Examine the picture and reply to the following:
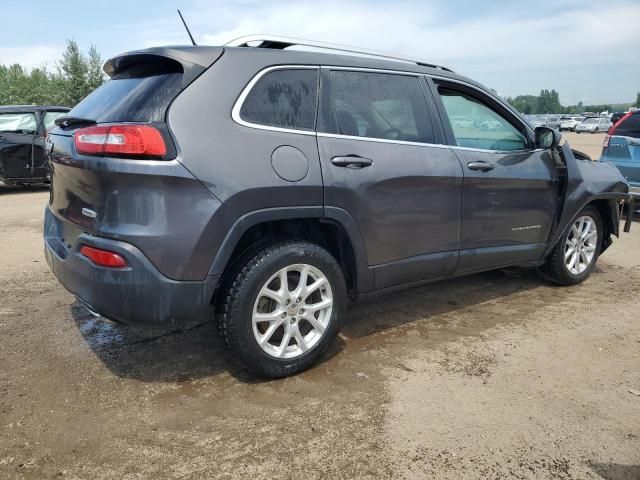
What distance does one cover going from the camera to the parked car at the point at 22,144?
32.7ft

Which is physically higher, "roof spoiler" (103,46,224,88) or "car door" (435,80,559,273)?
"roof spoiler" (103,46,224,88)

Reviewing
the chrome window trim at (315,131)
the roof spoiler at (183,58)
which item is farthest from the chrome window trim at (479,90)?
the roof spoiler at (183,58)

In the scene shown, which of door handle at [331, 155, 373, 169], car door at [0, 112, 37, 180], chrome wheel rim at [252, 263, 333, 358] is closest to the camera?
chrome wheel rim at [252, 263, 333, 358]

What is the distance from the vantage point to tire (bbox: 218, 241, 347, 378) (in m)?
2.81

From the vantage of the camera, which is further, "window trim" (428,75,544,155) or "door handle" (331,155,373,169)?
"window trim" (428,75,544,155)

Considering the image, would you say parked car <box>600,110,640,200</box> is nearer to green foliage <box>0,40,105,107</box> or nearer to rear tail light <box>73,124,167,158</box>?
rear tail light <box>73,124,167,158</box>

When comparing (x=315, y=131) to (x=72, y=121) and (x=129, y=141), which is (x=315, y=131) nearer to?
(x=129, y=141)

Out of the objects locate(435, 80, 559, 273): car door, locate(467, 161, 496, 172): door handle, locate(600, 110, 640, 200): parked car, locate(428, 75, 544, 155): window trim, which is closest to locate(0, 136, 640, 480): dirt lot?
locate(435, 80, 559, 273): car door

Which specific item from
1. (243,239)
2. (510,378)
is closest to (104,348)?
(243,239)

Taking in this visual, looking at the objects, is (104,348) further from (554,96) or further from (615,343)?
(554,96)

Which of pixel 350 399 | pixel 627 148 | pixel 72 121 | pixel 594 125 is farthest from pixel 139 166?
pixel 594 125

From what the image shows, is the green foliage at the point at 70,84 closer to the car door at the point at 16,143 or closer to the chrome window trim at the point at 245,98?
the car door at the point at 16,143

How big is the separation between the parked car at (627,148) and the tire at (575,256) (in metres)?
3.36

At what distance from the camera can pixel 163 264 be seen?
2.60 m
